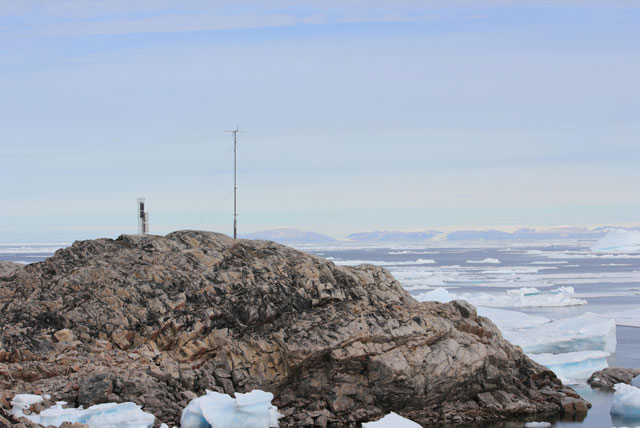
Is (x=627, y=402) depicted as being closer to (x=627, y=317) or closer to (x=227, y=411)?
(x=227, y=411)

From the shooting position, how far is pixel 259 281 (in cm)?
1717

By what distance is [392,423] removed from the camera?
14.9 m

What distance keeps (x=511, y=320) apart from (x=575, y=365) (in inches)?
362

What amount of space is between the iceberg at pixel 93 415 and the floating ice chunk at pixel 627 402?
981 centimetres

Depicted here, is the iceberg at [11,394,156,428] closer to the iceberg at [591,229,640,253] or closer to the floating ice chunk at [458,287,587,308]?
the floating ice chunk at [458,287,587,308]

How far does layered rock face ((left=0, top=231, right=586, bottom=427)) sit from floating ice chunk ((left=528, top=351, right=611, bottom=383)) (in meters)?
2.92

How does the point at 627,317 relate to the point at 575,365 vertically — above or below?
below

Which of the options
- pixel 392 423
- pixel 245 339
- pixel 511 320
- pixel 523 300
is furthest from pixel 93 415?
pixel 523 300

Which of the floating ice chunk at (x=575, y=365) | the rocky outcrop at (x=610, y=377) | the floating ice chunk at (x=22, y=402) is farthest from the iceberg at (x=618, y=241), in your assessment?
the floating ice chunk at (x=22, y=402)

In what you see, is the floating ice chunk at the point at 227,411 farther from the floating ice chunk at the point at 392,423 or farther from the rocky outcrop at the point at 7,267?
the rocky outcrop at the point at 7,267

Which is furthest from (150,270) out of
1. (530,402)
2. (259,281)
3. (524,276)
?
(524,276)

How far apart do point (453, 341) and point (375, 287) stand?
6.85 ft

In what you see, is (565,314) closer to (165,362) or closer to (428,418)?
(428,418)

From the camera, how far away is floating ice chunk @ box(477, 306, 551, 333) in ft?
94.7
